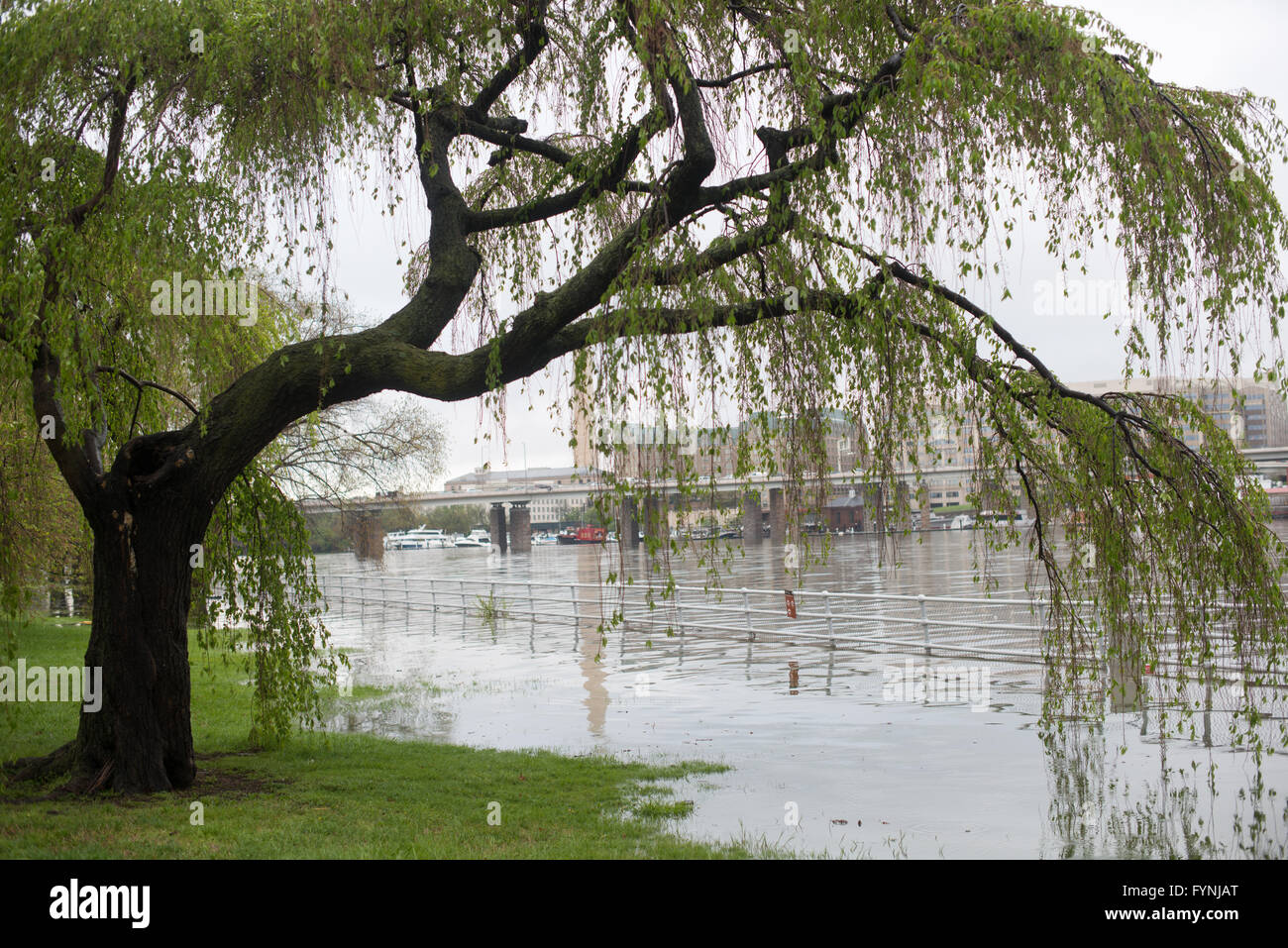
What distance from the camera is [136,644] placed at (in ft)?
30.1

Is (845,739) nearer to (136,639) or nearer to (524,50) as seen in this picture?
(136,639)

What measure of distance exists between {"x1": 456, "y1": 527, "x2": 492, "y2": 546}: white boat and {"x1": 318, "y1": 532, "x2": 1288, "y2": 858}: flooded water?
12315cm

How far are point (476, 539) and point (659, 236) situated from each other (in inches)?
6582

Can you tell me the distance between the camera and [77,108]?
898 cm

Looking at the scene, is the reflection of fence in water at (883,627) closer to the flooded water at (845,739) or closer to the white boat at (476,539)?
the flooded water at (845,739)

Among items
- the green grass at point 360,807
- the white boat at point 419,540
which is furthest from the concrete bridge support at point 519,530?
the green grass at point 360,807

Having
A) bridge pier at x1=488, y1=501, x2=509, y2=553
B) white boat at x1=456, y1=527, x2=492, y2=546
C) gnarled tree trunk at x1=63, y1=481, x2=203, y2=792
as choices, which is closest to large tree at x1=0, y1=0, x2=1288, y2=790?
gnarled tree trunk at x1=63, y1=481, x2=203, y2=792

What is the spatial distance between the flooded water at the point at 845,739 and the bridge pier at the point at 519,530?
83784mm

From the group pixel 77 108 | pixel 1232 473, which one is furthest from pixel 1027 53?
pixel 77 108

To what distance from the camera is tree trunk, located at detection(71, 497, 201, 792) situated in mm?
9172

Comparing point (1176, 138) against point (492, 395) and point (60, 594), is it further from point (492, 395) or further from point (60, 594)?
point (60, 594)

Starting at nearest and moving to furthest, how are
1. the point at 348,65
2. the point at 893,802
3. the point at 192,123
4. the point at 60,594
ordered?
the point at 348,65 < the point at 192,123 < the point at 893,802 < the point at 60,594

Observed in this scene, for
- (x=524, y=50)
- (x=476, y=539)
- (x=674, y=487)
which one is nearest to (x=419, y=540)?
(x=476, y=539)
